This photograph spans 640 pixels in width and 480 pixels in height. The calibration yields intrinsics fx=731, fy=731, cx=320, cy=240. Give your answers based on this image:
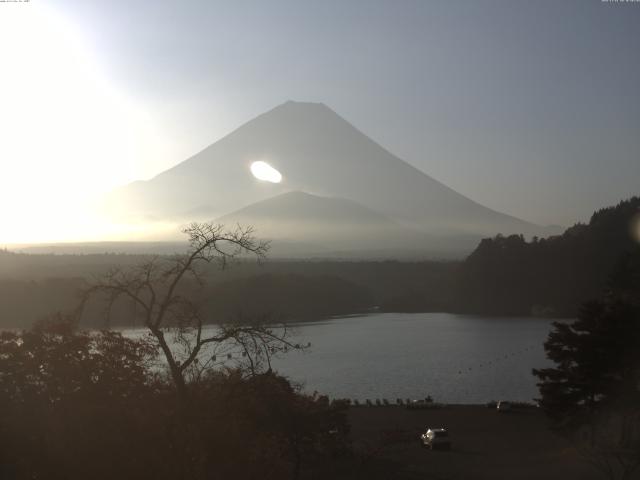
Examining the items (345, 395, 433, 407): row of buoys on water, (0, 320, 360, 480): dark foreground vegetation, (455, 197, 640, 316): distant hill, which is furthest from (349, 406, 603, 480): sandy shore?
(455, 197, 640, 316): distant hill

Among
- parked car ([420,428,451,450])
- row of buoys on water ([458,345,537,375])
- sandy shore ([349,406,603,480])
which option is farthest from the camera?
row of buoys on water ([458,345,537,375])

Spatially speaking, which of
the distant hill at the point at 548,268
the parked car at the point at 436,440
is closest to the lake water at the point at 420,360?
the parked car at the point at 436,440

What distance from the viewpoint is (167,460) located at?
380 cm

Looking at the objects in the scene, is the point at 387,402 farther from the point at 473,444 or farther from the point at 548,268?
the point at 548,268

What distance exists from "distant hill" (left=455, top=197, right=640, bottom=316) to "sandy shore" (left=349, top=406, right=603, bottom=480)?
27030 mm

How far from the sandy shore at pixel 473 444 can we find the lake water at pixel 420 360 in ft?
5.84

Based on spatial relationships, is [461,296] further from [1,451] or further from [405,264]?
[1,451]

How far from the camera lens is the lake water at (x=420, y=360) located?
1886cm

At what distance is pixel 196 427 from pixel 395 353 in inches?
879

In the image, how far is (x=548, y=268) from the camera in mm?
43281

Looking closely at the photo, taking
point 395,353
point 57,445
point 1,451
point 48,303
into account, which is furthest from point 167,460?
point 48,303

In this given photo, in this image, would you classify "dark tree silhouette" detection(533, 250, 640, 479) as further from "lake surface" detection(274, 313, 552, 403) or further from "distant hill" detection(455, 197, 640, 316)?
"distant hill" detection(455, 197, 640, 316)

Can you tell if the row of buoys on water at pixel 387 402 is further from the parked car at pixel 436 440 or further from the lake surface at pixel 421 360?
the parked car at pixel 436 440

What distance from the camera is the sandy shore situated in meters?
9.47
